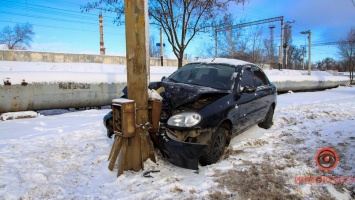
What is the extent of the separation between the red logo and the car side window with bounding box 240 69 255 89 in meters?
1.60

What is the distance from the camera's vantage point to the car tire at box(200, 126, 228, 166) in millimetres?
3582

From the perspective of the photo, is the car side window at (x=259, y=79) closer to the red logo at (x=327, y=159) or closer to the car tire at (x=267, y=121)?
the car tire at (x=267, y=121)

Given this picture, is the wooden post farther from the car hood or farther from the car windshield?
the car windshield

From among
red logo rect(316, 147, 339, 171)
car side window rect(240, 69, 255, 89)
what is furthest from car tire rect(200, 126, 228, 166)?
red logo rect(316, 147, 339, 171)

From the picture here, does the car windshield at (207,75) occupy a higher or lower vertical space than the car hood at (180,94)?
higher

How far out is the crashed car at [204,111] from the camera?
3396 millimetres

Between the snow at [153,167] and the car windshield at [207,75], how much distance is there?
1131mm

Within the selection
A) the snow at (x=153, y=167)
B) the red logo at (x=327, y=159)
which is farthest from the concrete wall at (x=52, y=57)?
the red logo at (x=327, y=159)

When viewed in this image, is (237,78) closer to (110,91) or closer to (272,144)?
(272,144)

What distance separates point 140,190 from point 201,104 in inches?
56.4

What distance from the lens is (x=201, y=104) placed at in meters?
3.73

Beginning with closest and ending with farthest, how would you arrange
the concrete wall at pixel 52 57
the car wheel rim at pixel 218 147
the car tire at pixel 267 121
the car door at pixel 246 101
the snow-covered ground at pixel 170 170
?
the snow-covered ground at pixel 170 170 → the car wheel rim at pixel 218 147 → the car door at pixel 246 101 → the car tire at pixel 267 121 → the concrete wall at pixel 52 57

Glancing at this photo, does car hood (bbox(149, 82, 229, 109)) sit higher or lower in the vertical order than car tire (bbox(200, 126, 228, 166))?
higher

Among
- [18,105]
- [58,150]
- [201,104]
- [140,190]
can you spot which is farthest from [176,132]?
[18,105]
